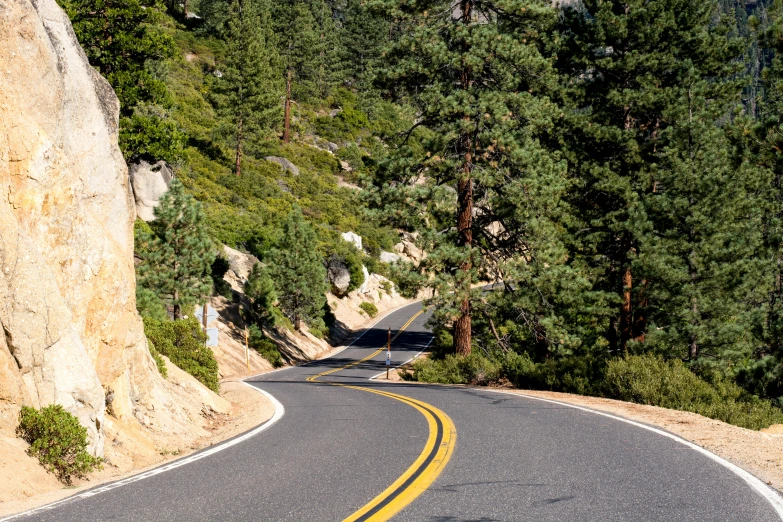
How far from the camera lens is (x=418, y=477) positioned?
283 inches

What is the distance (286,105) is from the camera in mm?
82812

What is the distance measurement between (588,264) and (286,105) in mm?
64237

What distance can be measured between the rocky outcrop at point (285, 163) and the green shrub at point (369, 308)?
18517 millimetres

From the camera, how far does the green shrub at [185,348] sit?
17947mm

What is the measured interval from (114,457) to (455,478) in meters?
5.49

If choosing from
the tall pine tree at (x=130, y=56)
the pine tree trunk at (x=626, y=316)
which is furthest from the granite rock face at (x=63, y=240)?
the pine tree trunk at (x=626, y=316)

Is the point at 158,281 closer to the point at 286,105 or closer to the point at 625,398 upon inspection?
the point at 625,398

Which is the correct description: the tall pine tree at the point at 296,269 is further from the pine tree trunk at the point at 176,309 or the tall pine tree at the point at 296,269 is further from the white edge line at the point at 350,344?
the pine tree trunk at the point at 176,309

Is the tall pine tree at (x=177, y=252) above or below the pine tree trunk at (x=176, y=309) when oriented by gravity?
above

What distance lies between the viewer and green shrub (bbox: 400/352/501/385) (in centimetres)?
2286

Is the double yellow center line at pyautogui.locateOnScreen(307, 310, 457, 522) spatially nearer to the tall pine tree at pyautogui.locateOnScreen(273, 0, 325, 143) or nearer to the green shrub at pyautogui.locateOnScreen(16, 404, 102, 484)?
the green shrub at pyautogui.locateOnScreen(16, 404, 102, 484)

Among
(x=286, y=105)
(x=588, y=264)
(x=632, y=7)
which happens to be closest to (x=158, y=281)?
(x=588, y=264)

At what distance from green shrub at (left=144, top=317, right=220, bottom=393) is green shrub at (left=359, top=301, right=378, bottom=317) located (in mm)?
43017

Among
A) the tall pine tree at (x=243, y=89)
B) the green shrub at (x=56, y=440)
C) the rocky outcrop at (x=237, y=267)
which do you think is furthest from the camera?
the tall pine tree at (x=243, y=89)
